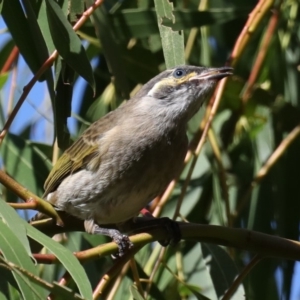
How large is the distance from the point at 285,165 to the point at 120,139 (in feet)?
3.04

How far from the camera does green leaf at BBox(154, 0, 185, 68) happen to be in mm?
2986

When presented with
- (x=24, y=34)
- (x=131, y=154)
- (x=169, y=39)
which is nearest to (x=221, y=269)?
(x=131, y=154)

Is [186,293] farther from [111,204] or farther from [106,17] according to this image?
[106,17]

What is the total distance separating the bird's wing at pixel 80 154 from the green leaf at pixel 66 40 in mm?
719

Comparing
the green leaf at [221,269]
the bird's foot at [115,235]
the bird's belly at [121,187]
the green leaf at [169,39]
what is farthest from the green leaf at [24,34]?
the green leaf at [221,269]

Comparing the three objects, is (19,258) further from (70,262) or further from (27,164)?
(27,164)

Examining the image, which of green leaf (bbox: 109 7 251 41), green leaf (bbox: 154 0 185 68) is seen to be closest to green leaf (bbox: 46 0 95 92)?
green leaf (bbox: 154 0 185 68)

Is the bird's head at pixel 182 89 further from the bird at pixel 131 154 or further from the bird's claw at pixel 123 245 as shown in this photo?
the bird's claw at pixel 123 245

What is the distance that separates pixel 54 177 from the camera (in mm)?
3643

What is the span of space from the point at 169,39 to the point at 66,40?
405mm

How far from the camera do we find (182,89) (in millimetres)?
3564

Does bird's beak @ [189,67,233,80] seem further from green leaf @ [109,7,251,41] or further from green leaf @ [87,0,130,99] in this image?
green leaf @ [87,0,130,99]

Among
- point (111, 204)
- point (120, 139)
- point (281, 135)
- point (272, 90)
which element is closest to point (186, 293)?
point (111, 204)

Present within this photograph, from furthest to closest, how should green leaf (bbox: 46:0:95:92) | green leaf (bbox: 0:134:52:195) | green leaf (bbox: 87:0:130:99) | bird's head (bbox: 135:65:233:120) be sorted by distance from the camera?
green leaf (bbox: 0:134:52:195) < bird's head (bbox: 135:65:233:120) < green leaf (bbox: 87:0:130:99) < green leaf (bbox: 46:0:95:92)
